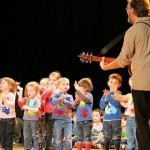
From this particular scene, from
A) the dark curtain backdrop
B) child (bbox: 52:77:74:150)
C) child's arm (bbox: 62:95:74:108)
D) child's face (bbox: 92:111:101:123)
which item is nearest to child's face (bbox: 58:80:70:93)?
child (bbox: 52:77:74:150)

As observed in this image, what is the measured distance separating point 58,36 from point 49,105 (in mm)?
3625

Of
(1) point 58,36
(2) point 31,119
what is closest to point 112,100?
(2) point 31,119

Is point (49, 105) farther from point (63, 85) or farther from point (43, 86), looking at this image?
point (43, 86)

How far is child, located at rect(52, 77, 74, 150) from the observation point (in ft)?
19.9

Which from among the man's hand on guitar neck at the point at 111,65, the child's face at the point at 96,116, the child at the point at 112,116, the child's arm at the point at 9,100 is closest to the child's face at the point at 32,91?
the child's arm at the point at 9,100

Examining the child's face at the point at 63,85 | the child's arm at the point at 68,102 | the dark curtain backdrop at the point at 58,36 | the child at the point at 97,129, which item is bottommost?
the child at the point at 97,129

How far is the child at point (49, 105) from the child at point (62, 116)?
0.18 metres

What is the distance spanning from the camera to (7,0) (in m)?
9.85

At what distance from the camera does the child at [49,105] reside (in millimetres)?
6348

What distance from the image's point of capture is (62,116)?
6121 millimetres

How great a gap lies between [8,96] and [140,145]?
309 cm

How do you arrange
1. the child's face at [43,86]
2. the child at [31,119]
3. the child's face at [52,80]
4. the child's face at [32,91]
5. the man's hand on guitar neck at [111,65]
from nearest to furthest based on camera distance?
1. the man's hand on guitar neck at [111,65]
2. the child at [31,119]
3. the child's face at [32,91]
4. the child's face at [52,80]
5. the child's face at [43,86]

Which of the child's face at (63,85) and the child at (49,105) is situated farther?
the child at (49,105)

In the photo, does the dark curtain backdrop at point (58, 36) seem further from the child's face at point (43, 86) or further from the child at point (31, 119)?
the child at point (31, 119)
